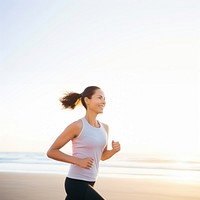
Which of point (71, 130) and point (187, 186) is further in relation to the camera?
point (187, 186)

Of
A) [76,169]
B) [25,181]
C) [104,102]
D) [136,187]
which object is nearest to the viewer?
[76,169]

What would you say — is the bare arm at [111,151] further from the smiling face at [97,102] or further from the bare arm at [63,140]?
the bare arm at [63,140]

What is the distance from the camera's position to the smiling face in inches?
124

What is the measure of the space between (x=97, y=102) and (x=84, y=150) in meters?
0.39

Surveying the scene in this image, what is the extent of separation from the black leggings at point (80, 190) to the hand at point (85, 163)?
17 centimetres

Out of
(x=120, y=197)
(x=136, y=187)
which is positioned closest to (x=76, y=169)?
(x=120, y=197)

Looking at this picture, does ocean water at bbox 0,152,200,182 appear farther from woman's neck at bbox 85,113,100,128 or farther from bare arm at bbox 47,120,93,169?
bare arm at bbox 47,120,93,169

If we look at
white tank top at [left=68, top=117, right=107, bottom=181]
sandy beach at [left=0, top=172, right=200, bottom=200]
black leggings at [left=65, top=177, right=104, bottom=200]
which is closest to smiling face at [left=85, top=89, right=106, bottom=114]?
white tank top at [left=68, top=117, right=107, bottom=181]

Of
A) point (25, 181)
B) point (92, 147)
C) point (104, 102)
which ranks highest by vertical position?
point (104, 102)

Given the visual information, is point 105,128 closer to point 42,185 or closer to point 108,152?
point 108,152

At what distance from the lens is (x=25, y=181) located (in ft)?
28.5

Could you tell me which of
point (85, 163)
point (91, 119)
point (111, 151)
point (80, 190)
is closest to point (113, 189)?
point (111, 151)

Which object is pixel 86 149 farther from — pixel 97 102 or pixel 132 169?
pixel 132 169

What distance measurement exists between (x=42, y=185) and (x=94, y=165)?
17.1 ft
